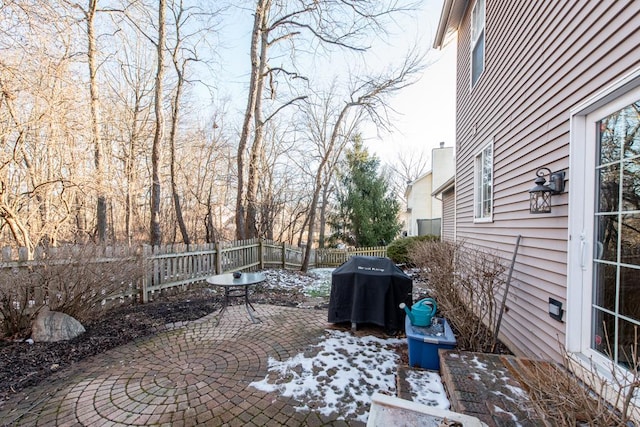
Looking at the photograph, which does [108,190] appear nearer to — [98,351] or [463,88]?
[98,351]

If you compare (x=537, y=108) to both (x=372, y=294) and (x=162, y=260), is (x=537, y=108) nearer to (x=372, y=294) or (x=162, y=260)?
(x=372, y=294)

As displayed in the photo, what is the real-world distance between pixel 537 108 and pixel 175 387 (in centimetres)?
480

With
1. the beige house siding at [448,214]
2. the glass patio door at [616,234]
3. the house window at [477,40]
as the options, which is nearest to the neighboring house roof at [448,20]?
the house window at [477,40]

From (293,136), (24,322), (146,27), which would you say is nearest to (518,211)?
(24,322)

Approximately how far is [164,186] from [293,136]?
25.5 feet

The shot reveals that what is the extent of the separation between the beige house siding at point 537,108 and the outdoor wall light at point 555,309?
0.18 ft

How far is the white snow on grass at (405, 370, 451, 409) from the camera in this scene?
2.43 metres

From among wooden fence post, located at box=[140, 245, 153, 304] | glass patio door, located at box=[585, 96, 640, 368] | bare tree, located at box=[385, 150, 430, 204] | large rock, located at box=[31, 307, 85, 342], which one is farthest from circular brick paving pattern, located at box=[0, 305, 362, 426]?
bare tree, located at box=[385, 150, 430, 204]

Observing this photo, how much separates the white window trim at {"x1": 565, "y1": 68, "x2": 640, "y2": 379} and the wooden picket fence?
574cm

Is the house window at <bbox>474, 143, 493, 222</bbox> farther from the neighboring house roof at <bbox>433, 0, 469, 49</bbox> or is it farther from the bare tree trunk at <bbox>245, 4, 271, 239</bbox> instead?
the bare tree trunk at <bbox>245, 4, 271, 239</bbox>

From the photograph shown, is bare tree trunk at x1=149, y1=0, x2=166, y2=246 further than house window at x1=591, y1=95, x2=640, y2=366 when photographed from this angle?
Yes

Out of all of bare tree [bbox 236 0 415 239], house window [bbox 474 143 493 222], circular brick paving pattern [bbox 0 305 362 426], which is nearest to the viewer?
circular brick paving pattern [bbox 0 305 362 426]

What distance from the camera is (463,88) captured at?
6.87 metres

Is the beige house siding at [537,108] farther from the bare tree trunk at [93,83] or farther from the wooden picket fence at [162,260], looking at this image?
the bare tree trunk at [93,83]
